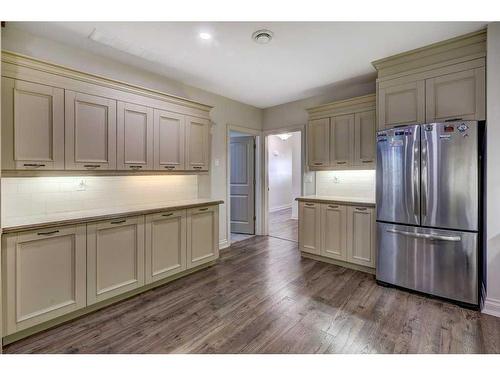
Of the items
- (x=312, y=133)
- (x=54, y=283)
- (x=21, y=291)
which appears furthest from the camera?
(x=312, y=133)

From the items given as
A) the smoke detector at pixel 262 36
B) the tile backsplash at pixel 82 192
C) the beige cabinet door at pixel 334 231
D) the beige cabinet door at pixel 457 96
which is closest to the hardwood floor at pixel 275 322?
the beige cabinet door at pixel 334 231

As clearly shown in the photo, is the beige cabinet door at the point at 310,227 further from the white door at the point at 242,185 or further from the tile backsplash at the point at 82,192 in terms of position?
the tile backsplash at the point at 82,192

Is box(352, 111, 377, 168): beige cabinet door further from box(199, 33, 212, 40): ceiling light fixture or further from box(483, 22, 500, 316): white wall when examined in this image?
box(199, 33, 212, 40): ceiling light fixture

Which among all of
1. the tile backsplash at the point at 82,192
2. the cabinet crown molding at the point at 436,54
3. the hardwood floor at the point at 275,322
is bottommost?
the hardwood floor at the point at 275,322

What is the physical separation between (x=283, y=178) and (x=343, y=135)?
514 cm

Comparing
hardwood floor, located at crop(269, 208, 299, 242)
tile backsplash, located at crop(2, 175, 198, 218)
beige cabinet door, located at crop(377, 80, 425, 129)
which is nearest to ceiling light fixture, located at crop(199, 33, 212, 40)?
tile backsplash, located at crop(2, 175, 198, 218)

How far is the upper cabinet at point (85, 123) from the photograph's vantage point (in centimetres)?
204

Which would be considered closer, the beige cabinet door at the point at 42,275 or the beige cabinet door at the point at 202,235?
the beige cabinet door at the point at 42,275

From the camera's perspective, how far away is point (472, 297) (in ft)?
7.66

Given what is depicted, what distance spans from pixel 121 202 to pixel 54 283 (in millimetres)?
1150

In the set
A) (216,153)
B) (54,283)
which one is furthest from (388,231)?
(54,283)

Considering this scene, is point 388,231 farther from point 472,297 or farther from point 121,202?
point 121,202

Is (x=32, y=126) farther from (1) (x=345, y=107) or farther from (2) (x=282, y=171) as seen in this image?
(2) (x=282, y=171)

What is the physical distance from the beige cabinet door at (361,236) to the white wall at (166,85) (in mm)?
2107
